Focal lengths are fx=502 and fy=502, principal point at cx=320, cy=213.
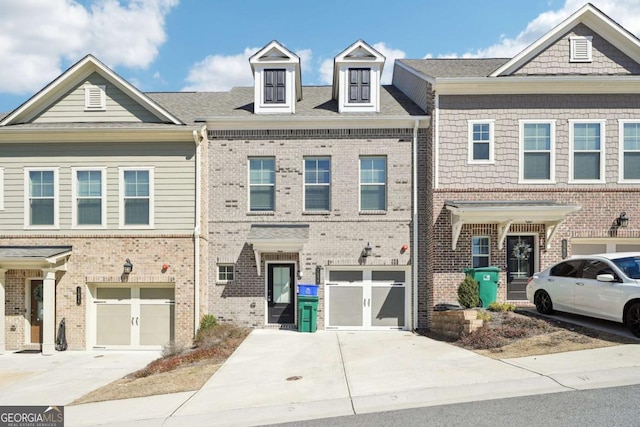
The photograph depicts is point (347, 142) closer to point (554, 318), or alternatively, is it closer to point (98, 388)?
point (554, 318)

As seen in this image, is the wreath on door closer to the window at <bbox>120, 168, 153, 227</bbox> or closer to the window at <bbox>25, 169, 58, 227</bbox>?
the window at <bbox>120, 168, 153, 227</bbox>

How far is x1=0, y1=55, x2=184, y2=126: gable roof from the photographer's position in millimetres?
15562

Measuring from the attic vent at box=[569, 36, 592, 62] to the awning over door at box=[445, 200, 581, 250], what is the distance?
14.9 ft

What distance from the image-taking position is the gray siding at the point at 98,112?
15859 mm

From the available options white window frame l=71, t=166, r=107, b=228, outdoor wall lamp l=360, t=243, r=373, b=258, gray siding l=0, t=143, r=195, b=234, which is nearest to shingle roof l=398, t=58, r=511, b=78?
outdoor wall lamp l=360, t=243, r=373, b=258

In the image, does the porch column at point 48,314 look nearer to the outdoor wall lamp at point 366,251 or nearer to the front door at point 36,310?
the front door at point 36,310

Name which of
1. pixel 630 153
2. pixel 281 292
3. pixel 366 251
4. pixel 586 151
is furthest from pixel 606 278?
pixel 281 292

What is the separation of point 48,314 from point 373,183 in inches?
423

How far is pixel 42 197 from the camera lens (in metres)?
15.9

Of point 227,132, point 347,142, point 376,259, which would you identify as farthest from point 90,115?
point 376,259

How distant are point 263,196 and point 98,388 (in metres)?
7.53

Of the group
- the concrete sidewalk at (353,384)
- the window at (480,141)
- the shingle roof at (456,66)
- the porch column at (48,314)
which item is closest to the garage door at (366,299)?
the concrete sidewalk at (353,384)

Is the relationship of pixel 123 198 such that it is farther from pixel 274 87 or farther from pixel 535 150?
pixel 535 150

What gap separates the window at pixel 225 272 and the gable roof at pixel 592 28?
396 inches
